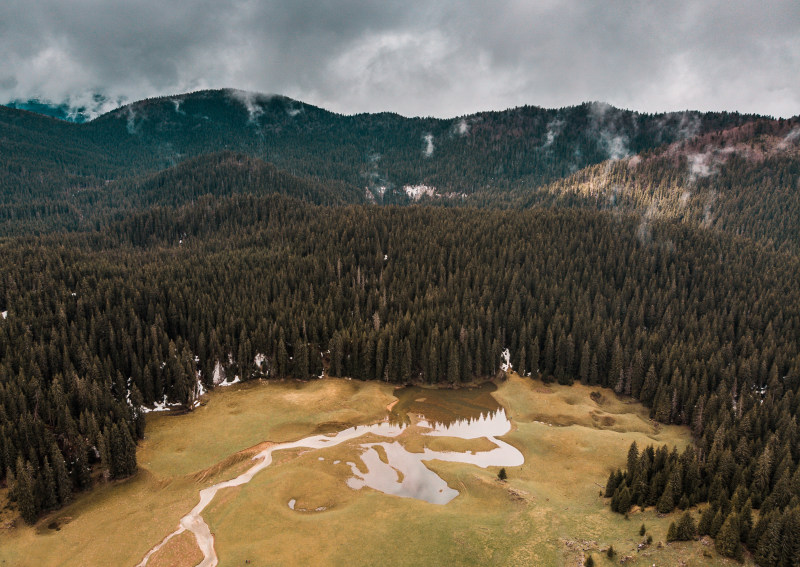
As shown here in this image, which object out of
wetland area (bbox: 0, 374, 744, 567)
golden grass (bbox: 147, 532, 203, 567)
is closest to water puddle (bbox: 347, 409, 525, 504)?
wetland area (bbox: 0, 374, 744, 567)

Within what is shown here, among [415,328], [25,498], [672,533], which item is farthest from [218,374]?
[672,533]

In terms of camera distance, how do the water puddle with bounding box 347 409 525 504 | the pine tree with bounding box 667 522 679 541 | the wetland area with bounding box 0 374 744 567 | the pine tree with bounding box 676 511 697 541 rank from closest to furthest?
the pine tree with bounding box 676 511 697 541 → the pine tree with bounding box 667 522 679 541 → the wetland area with bounding box 0 374 744 567 → the water puddle with bounding box 347 409 525 504

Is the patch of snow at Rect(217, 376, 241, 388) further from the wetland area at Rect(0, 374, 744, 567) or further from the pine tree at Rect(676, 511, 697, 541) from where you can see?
the pine tree at Rect(676, 511, 697, 541)

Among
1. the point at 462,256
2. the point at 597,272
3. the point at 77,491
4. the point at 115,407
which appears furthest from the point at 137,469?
the point at 597,272

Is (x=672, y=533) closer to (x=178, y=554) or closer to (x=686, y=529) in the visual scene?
(x=686, y=529)

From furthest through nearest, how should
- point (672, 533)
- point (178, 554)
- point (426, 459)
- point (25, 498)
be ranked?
point (426, 459) → point (25, 498) → point (178, 554) → point (672, 533)

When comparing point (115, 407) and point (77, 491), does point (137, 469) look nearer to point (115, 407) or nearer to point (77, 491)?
point (77, 491)
